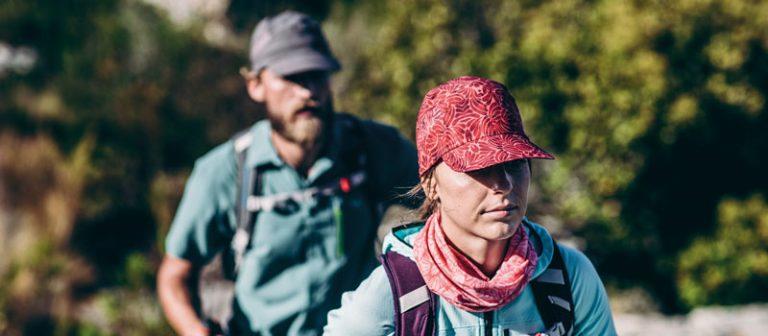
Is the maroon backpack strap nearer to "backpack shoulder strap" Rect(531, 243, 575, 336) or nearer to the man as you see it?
"backpack shoulder strap" Rect(531, 243, 575, 336)

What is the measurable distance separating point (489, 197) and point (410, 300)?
0.82 ft

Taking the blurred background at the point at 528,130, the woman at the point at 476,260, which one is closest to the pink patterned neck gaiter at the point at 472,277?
the woman at the point at 476,260

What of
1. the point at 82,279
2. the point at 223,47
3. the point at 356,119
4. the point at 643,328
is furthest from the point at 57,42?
the point at 356,119

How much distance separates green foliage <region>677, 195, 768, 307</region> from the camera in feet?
22.1

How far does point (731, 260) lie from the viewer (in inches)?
267

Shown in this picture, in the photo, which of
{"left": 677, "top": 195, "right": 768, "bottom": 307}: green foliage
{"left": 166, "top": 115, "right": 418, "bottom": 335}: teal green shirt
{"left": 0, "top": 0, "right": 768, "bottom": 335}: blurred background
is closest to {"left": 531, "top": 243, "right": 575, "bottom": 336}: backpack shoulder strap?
{"left": 166, "top": 115, "right": 418, "bottom": 335}: teal green shirt

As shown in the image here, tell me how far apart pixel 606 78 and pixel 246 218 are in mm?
4058

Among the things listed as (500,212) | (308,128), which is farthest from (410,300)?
(308,128)

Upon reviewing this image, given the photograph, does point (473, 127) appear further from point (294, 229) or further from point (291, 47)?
point (291, 47)

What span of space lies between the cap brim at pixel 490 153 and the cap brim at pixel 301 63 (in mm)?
1259

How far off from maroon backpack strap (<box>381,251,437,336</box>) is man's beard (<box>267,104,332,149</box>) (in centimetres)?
114

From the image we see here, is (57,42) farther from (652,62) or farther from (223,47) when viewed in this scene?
(652,62)

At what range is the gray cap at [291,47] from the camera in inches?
116

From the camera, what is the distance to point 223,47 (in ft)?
27.1
